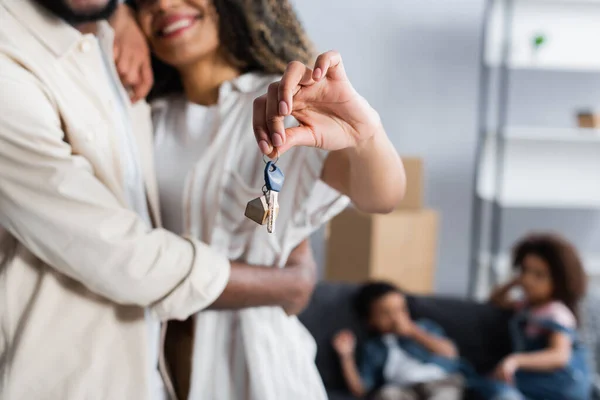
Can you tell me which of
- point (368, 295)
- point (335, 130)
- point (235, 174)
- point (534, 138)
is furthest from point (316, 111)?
point (534, 138)

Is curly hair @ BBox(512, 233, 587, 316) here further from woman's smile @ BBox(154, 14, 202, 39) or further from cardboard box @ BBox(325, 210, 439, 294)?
woman's smile @ BBox(154, 14, 202, 39)

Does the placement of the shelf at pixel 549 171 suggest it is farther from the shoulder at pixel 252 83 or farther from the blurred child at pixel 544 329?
the shoulder at pixel 252 83

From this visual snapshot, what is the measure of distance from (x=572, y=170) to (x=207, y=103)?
6.81ft

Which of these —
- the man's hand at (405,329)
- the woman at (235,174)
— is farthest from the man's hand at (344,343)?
the woman at (235,174)

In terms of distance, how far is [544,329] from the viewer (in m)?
1.88

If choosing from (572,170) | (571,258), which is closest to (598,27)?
(572,170)

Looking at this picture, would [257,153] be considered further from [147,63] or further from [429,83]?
[429,83]

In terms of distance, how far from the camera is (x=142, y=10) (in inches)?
26.4

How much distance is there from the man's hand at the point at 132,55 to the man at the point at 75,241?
A: 0.04 m

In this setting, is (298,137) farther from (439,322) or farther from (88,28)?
(439,322)

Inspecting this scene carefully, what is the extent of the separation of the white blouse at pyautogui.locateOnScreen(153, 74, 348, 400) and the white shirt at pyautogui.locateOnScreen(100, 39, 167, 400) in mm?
35

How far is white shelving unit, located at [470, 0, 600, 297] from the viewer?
2.43 metres

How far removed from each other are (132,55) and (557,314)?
1505mm

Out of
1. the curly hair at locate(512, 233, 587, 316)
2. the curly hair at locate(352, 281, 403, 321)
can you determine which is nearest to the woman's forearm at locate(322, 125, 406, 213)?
the curly hair at locate(352, 281, 403, 321)
